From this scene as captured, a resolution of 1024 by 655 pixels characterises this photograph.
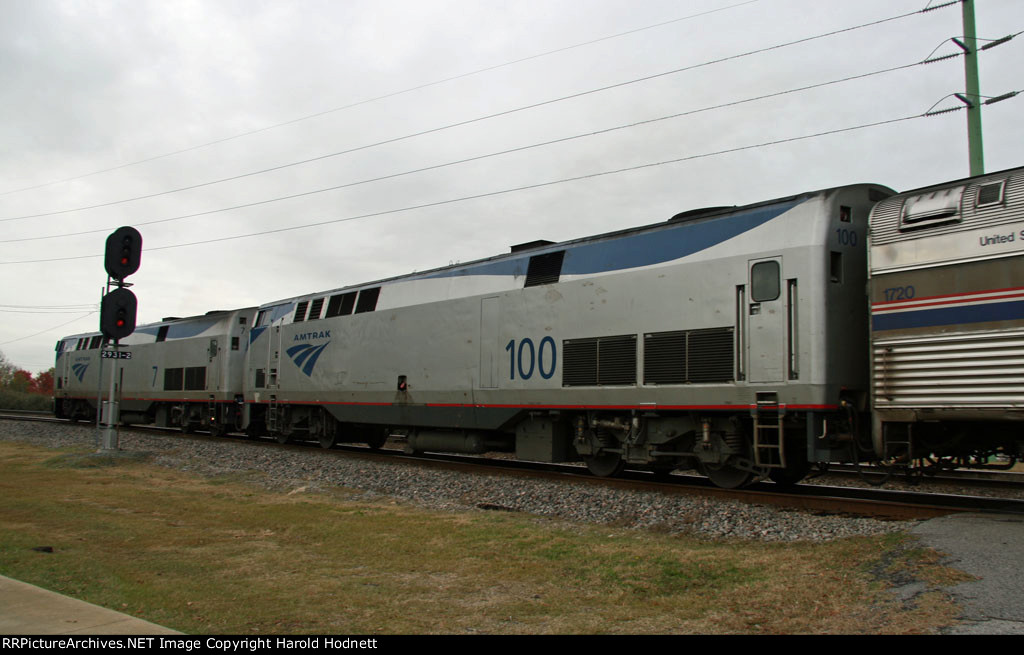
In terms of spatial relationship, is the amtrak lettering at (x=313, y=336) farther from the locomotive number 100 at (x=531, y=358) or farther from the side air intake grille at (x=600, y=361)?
the side air intake grille at (x=600, y=361)

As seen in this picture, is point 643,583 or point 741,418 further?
point 741,418

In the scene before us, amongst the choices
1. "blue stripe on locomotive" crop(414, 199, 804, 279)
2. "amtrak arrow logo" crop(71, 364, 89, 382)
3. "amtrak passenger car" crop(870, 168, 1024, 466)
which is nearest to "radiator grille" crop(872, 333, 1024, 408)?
"amtrak passenger car" crop(870, 168, 1024, 466)

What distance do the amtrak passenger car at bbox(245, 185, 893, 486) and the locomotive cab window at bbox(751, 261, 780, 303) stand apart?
19 millimetres

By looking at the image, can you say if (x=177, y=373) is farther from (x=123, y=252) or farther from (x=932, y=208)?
(x=932, y=208)

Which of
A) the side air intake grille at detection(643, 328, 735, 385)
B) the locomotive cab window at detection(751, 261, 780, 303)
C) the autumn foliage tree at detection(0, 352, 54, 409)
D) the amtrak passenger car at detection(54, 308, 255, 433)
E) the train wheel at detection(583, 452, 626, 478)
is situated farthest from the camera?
the autumn foliage tree at detection(0, 352, 54, 409)

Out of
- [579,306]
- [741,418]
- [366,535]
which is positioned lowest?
[366,535]

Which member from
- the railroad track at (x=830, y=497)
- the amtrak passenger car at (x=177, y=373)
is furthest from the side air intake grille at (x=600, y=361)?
the amtrak passenger car at (x=177, y=373)

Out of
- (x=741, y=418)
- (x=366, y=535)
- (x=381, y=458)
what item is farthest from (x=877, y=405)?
(x=381, y=458)

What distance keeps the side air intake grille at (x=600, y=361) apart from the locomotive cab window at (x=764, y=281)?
83.7 inches

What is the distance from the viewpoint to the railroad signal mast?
57.5 feet

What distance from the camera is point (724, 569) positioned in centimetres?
636

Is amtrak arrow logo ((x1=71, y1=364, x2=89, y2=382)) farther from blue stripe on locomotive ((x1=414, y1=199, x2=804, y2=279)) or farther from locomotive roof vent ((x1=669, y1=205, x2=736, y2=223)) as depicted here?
locomotive roof vent ((x1=669, y1=205, x2=736, y2=223))
